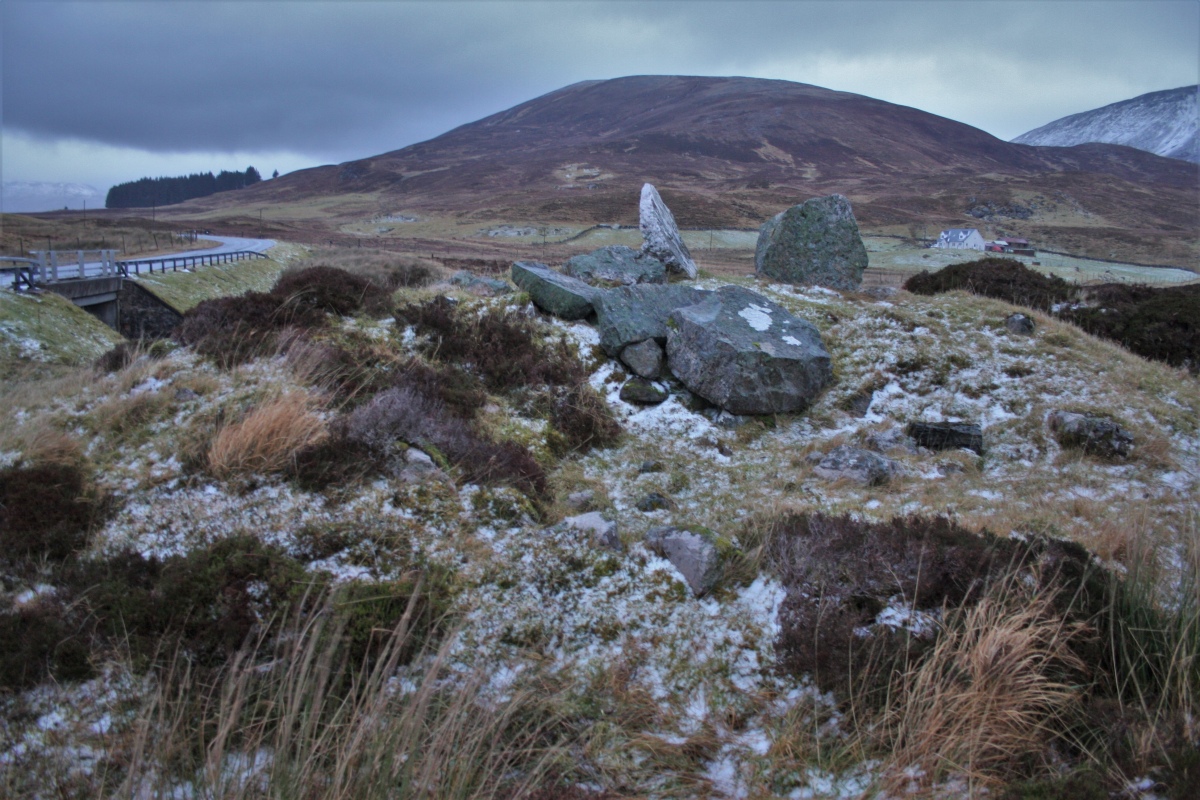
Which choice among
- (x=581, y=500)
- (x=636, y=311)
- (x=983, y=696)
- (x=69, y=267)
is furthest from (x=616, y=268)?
(x=69, y=267)

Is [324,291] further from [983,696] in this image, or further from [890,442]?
[983,696]

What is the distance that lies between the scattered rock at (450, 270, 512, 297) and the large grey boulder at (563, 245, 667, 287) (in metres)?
2.17

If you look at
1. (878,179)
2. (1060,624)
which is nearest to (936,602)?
(1060,624)

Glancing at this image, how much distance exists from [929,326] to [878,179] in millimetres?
108746

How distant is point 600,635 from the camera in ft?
15.4

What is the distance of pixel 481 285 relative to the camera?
13.5m

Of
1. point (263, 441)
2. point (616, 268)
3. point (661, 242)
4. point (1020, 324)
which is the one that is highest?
point (661, 242)

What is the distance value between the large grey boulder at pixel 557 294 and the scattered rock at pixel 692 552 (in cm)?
695

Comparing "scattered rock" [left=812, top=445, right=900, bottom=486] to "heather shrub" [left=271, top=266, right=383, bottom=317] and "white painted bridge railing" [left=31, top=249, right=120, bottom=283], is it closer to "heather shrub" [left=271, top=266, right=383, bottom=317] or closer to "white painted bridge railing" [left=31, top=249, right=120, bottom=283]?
"heather shrub" [left=271, top=266, right=383, bottom=317]

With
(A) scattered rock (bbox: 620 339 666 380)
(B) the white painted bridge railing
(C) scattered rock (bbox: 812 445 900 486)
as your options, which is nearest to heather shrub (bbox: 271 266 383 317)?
(A) scattered rock (bbox: 620 339 666 380)

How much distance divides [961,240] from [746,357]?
60.6 metres

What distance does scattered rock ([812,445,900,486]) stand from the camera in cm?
788

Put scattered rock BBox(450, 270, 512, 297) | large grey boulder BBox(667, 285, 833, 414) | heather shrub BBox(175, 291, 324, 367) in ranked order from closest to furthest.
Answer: heather shrub BBox(175, 291, 324, 367)
large grey boulder BBox(667, 285, 833, 414)
scattered rock BBox(450, 270, 512, 297)

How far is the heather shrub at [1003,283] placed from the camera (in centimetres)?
1584
